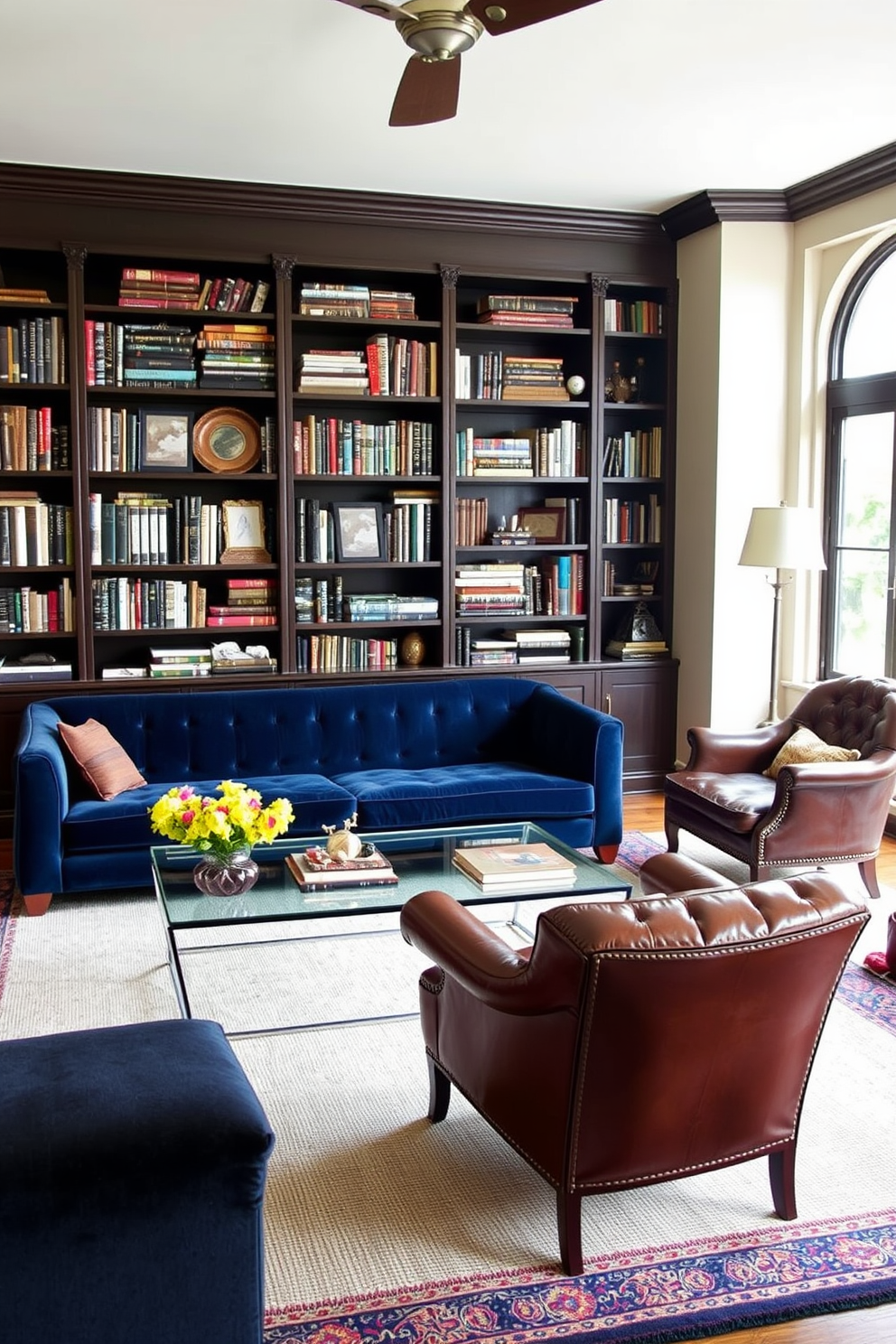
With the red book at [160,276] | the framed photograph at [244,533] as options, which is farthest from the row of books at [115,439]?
the red book at [160,276]

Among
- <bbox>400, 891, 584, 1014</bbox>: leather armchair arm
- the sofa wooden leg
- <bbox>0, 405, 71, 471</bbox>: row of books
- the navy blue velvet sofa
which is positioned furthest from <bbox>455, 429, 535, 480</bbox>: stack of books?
<bbox>400, 891, 584, 1014</bbox>: leather armchair arm

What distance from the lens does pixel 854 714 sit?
204 inches

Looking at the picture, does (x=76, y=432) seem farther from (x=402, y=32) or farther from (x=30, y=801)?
(x=402, y=32)

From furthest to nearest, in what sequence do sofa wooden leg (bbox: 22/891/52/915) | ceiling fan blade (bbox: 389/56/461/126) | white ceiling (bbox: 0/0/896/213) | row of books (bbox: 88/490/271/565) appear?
1. row of books (bbox: 88/490/271/565)
2. sofa wooden leg (bbox: 22/891/52/915)
3. white ceiling (bbox: 0/0/896/213)
4. ceiling fan blade (bbox: 389/56/461/126)

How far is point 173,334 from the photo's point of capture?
19.0ft

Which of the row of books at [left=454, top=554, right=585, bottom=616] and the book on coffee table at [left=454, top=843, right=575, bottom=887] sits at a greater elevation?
the row of books at [left=454, top=554, right=585, bottom=616]

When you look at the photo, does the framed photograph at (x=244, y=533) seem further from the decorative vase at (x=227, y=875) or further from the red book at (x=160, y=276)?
the decorative vase at (x=227, y=875)

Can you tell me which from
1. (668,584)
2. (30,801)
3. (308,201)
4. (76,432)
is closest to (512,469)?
(668,584)

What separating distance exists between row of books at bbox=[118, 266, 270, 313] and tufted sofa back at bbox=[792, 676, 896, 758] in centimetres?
314

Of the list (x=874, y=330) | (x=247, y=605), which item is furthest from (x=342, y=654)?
(x=874, y=330)

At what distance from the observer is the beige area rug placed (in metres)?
2.57

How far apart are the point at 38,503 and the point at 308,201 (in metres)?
1.89

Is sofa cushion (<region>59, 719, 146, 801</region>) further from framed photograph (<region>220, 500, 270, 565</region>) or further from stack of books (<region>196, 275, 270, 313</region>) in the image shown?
stack of books (<region>196, 275, 270, 313</region>)

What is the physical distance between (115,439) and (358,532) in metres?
1.24
